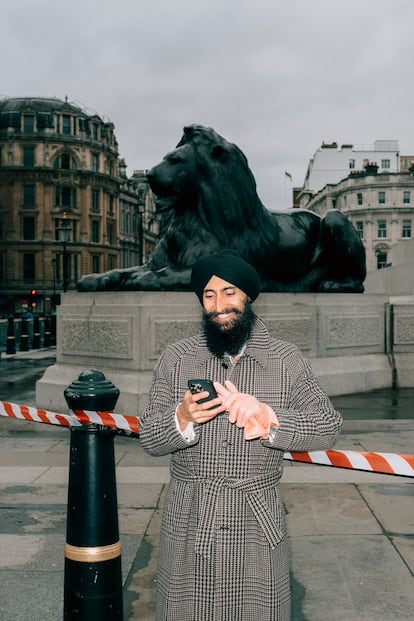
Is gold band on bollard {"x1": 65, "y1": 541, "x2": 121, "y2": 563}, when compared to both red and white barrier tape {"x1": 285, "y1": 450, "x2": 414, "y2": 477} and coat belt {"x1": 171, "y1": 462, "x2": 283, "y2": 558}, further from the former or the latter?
red and white barrier tape {"x1": 285, "y1": 450, "x2": 414, "y2": 477}

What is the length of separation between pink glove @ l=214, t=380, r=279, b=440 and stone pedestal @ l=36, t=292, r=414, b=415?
6016 millimetres

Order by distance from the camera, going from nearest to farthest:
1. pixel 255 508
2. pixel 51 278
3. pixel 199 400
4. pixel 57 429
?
pixel 199 400
pixel 255 508
pixel 57 429
pixel 51 278

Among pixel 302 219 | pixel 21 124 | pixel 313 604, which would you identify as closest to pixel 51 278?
pixel 21 124

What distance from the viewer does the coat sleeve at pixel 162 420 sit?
234 centimetres

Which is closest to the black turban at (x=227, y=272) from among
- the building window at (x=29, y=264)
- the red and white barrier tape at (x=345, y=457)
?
the red and white barrier tape at (x=345, y=457)

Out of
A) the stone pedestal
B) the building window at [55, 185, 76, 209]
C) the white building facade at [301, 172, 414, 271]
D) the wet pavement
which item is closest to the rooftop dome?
the building window at [55, 185, 76, 209]

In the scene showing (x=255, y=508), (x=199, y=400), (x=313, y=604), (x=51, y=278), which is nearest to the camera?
(x=199, y=400)

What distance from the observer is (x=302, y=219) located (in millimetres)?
10133

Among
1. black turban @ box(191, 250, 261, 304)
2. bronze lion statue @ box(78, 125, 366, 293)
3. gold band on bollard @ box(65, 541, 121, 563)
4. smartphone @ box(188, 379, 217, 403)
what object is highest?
bronze lion statue @ box(78, 125, 366, 293)

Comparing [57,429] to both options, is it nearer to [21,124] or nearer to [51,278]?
[51,278]

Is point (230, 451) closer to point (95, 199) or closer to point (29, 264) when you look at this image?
point (29, 264)

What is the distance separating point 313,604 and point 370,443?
3.69 meters

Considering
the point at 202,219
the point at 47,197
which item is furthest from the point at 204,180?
the point at 47,197

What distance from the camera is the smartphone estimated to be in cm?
212
